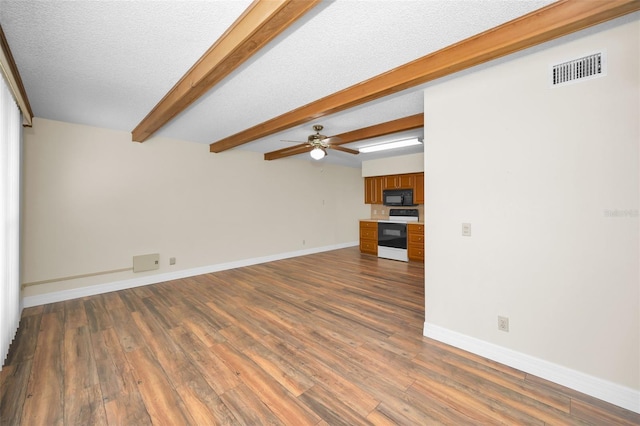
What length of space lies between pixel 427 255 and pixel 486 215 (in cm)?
68

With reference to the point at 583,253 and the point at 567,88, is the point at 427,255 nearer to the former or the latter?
the point at 583,253

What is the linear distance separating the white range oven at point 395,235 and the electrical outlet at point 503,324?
3.76m

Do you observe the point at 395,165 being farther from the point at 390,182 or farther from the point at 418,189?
the point at 418,189

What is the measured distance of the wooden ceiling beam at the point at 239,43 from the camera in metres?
1.39

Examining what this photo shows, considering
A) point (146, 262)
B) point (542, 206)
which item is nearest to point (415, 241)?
point (542, 206)

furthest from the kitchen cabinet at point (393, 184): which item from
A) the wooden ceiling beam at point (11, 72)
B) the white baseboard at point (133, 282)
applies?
the wooden ceiling beam at point (11, 72)

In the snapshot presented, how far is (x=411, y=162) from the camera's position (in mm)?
6133

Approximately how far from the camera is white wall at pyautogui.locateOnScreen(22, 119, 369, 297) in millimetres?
3508

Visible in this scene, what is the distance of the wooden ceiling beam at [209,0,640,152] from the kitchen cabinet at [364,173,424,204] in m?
4.02

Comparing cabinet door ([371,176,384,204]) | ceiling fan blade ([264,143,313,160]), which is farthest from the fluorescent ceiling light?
cabinet door ([371,176,384,204])

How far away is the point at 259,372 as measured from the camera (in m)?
2.01

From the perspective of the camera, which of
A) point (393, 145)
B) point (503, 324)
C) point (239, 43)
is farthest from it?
point (393, 145)

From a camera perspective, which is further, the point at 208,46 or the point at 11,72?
the point at 11,72

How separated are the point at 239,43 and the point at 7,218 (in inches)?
100
